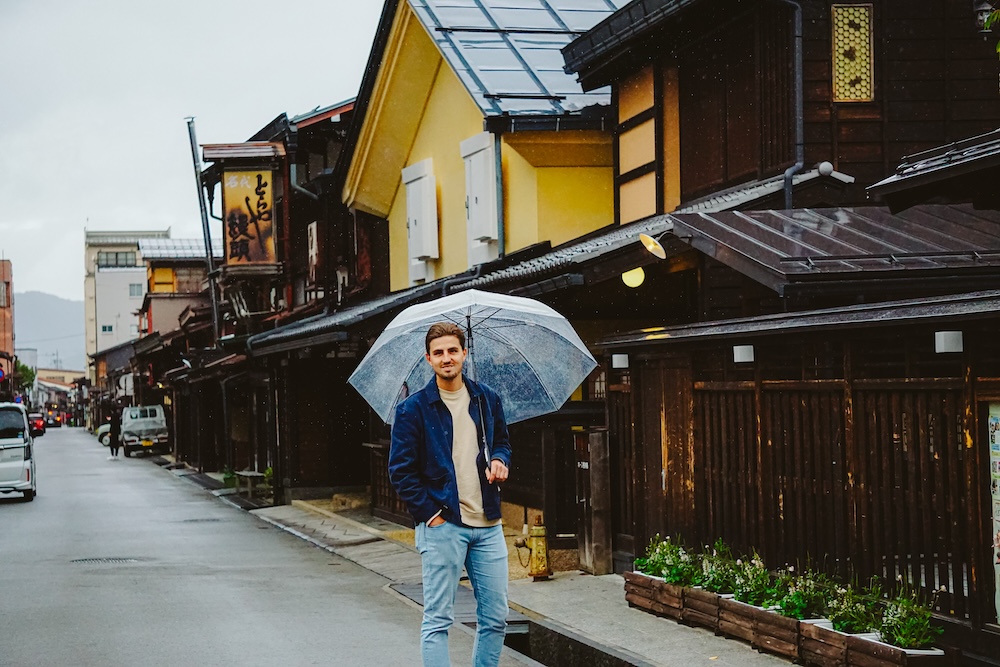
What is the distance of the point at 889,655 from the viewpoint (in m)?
7.56

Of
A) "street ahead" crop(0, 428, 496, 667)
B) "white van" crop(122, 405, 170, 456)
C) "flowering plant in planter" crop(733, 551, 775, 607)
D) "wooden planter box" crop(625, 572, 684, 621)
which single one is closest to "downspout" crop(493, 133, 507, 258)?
"street ahead" crop(0, 428, 496, 667)

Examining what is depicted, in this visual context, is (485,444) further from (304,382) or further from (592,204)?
(304,382)

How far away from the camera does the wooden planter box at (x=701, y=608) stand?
32.2ft

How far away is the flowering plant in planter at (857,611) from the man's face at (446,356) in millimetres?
3127

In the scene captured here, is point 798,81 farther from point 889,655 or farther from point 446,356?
point 446,356

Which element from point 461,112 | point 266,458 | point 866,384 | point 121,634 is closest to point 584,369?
point 866,384

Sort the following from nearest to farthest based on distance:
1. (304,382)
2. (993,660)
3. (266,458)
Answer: (993,660)
(304,382)
(266,458)

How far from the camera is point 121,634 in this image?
434 inches

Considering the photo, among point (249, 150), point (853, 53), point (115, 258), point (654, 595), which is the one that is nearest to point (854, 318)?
point (654, 595)

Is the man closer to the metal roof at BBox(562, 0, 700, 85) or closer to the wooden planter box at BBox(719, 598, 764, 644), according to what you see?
the wooden planter box at BBox(719, 598, 764, 644)

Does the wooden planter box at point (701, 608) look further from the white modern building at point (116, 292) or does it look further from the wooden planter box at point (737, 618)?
the white modern building at point (116, 292)

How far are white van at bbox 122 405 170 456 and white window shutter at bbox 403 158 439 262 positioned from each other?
35884 mm

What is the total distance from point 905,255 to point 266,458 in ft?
88.2

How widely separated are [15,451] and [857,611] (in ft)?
81.0
